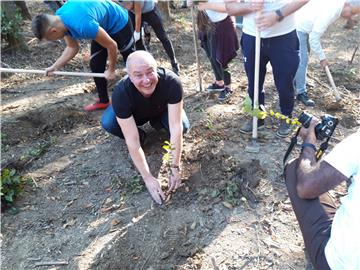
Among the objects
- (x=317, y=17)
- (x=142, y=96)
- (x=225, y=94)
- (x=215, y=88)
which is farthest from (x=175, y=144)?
(x=317, y=17)

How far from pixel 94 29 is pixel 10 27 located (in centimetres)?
311

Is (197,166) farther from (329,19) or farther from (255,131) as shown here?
(329,19)

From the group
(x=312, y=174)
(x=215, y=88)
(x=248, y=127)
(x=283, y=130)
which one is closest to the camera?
(x=312, y=174)

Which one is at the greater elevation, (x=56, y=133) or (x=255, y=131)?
(x=255, y=131)

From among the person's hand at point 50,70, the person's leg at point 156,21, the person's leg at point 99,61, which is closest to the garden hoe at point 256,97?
the person's leg at point 99,61

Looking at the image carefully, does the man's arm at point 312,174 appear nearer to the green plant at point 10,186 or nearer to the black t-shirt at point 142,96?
the black t-shirt at point 142,96

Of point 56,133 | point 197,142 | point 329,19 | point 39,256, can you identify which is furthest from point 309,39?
point 39,256

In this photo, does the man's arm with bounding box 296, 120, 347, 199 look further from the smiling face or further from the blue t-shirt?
the blue t-shirt

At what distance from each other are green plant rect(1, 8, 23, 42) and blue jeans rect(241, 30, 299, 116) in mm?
4123

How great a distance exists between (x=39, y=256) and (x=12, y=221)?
507 millimetres

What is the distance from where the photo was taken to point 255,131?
3.27 meters

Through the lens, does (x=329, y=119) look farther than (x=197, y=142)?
No

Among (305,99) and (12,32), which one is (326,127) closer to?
(305,99)

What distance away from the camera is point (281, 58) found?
3.05m
